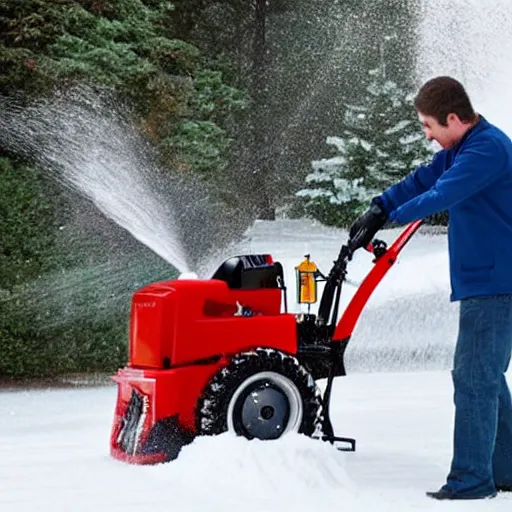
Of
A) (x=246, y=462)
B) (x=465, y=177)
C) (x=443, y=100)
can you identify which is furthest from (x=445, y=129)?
(x=246, y=462)

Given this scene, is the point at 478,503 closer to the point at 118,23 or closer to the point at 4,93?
the point at 4,93

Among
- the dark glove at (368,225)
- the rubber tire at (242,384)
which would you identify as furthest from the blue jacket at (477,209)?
the rubber tire at (242,384)

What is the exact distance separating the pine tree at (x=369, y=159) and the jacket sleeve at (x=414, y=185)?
37.6 ft

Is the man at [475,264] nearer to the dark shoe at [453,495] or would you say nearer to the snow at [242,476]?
the dark shoe at [453,495]

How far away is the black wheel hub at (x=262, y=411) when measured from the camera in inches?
164

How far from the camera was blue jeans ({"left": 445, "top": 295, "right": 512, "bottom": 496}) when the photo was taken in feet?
11.9

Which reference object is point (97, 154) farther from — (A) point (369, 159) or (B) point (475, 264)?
(B) point (475, 264)

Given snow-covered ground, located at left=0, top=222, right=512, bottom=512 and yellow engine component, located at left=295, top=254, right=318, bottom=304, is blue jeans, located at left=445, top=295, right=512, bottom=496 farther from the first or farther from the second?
yellow engine component, located at left=295, top=254, right=318, bottom=304

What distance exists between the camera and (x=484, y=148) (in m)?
3.63

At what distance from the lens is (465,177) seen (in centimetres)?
359

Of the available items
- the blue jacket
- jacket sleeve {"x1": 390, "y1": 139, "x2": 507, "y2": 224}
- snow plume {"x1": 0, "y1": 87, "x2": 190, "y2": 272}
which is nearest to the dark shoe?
the blue jacket

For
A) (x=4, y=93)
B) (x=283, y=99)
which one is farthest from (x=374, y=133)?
(x=4, y=93)

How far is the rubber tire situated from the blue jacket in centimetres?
73

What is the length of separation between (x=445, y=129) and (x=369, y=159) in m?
12.1
